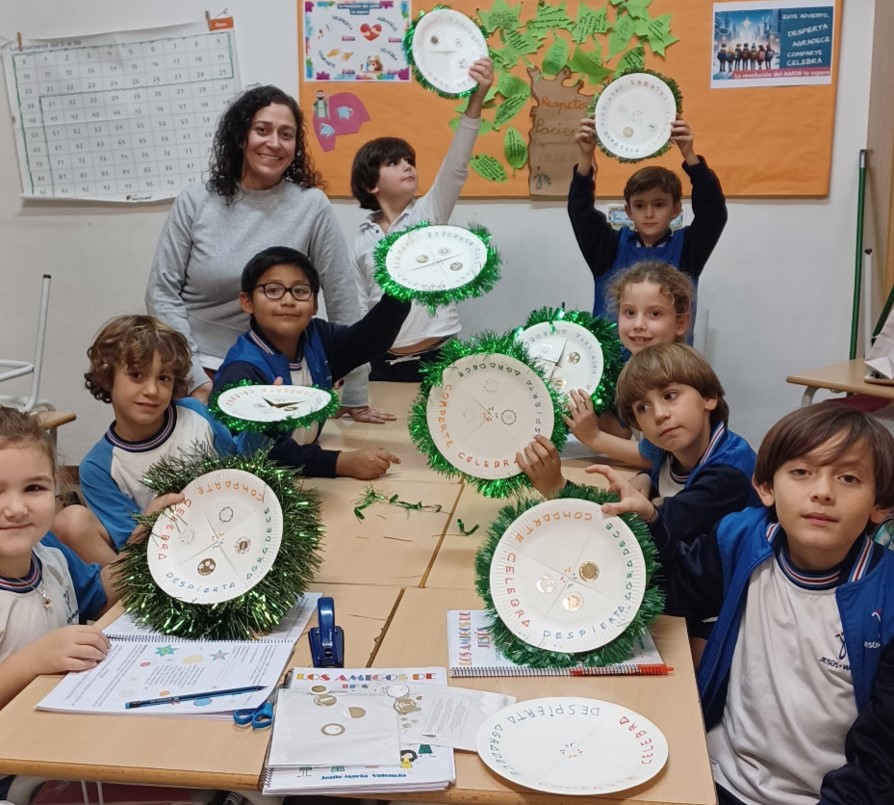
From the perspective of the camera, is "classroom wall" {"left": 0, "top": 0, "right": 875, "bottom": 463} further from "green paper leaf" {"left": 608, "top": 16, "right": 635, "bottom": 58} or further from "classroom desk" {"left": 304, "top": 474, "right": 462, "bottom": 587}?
"classroom desk" {"left": 304, "top": 474, "right": 462, "bottom": 587}

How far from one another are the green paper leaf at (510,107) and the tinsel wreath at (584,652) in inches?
103

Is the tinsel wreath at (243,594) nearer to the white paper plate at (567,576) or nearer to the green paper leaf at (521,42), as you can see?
the white paper plate at (567,576)

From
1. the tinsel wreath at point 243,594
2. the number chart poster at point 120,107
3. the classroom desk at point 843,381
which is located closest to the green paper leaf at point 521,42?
the number chart poster at point 120,107

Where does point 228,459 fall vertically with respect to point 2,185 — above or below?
below

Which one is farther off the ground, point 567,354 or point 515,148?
point 515,148

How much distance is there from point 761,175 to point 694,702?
9.50 feet

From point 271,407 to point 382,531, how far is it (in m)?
0.37

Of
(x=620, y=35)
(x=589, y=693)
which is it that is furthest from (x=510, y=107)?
(x=589, y=693)

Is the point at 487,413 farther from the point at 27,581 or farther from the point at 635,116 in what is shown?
the point at 635,116

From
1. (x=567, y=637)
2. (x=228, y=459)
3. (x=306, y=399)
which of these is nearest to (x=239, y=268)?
(x=306, y=399)

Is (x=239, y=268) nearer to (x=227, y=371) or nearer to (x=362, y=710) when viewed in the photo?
(x=227, y=371)

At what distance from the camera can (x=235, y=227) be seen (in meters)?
2.82

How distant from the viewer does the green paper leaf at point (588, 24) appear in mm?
3641

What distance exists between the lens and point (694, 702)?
1.27 meters
